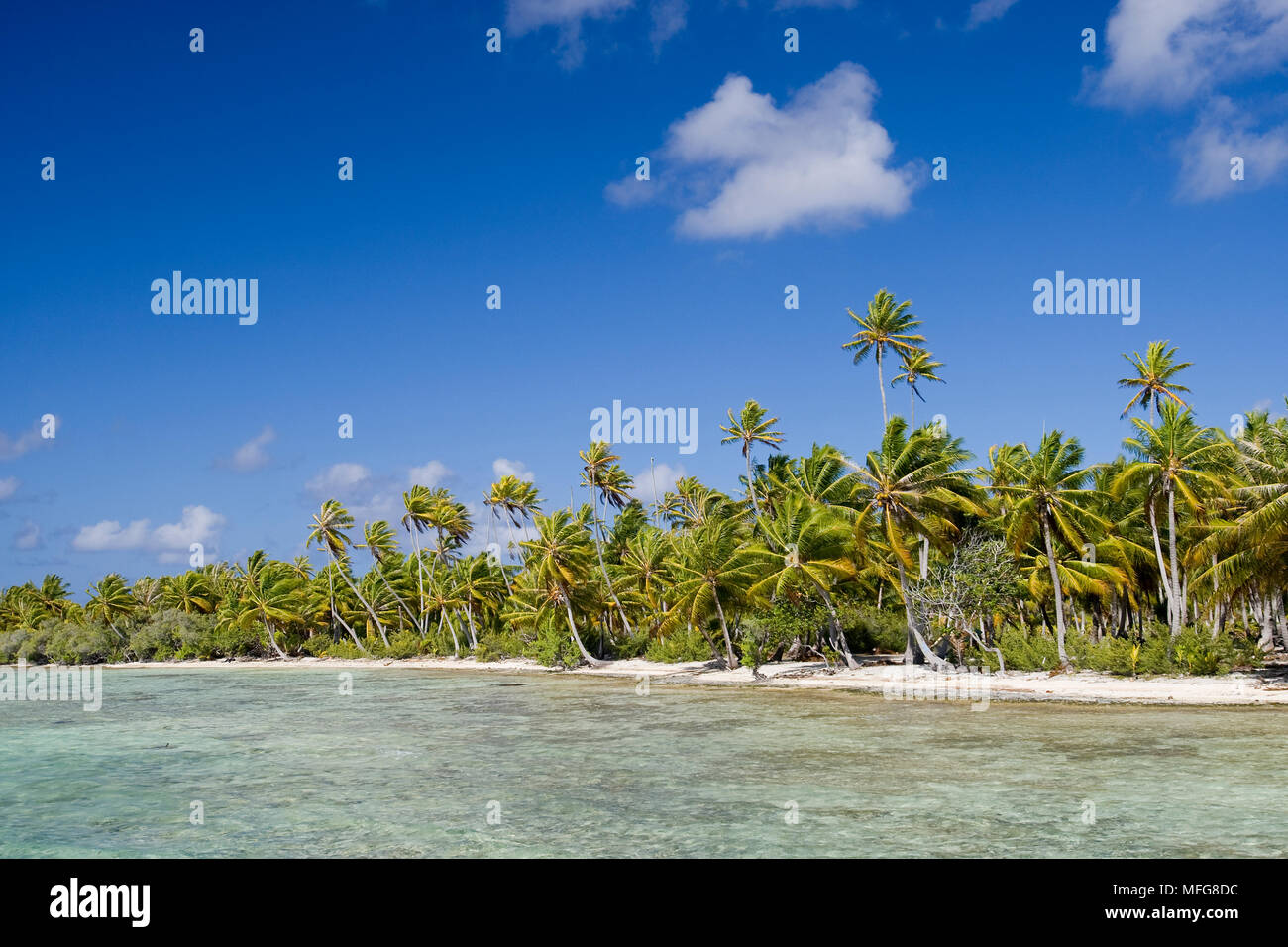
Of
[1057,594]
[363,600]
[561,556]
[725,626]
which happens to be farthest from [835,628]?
[363,600]

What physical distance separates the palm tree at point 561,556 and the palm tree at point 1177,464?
31.0 metres

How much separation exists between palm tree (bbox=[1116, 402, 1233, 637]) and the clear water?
11.0 metres

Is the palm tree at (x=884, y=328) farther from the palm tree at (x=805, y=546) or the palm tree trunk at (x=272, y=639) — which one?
the palm tree trunk at (x=272, y=639)

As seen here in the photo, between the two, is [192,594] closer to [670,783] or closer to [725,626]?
[725,626]

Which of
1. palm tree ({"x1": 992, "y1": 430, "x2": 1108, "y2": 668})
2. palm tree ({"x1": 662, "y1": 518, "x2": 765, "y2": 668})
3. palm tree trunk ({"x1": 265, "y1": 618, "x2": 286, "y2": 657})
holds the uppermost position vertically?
palm tree ({"x1": 992, "y1": 430, "x2": 1108, "y2": 668})

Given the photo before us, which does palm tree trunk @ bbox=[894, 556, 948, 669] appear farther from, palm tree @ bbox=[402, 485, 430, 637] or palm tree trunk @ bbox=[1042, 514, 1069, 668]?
palm tree @ bbox=[402, 485, 430, 637]

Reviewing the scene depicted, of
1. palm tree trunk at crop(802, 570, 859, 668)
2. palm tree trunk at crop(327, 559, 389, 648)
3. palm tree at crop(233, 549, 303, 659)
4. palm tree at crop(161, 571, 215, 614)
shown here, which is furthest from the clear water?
palm tree at crop(161, 571, 215, 614)

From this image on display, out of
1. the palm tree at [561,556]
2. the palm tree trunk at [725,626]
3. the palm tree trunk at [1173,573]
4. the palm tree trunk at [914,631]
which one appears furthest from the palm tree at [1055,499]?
the palm tree at [561,556]

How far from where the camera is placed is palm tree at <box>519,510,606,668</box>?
54.0 m

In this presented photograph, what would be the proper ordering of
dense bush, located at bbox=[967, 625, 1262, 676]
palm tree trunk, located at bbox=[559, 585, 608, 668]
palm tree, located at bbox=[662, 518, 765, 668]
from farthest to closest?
palm tree trunk, located at bbox=[559, 585, 608, 668], palm tree, located at bbox=[662, 518, 765, 668], dense bush, located at bbox=[967, 625, 1262, 676]

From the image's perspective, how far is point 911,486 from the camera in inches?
1497

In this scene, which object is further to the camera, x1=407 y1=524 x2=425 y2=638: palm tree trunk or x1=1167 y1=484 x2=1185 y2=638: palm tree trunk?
x1=407 y1=524 x2=425 y2=638: palm tree trunk

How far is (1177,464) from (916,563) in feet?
45.1
